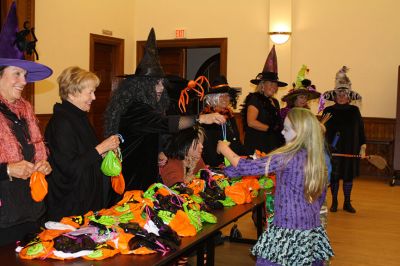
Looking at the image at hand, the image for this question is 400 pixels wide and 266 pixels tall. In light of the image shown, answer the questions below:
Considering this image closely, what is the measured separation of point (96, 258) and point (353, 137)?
15.7 feet

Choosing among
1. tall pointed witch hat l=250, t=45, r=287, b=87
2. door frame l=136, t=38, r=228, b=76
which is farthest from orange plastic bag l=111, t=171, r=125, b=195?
door frame l=136, t=38, r=228, b=76

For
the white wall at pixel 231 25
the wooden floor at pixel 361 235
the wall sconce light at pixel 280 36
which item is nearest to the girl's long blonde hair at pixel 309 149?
the wooden floor at pixel 361 235

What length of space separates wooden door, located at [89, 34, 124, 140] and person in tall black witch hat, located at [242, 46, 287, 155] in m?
4.36

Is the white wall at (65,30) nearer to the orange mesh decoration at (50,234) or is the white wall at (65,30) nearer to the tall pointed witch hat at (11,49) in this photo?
the tall pointed witch hat at (11,49)

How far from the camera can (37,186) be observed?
2402 millimetres

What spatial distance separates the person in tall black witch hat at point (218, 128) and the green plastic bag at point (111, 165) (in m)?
1.55

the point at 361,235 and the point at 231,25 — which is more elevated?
the point at 231,25

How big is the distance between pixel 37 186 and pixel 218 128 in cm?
231

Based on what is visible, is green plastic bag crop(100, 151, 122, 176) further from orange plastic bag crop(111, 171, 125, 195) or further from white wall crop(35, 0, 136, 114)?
white wall crop(35, 0, 136, 114)

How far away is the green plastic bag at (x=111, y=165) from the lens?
9.47 feet

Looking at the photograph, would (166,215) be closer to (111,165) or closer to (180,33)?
(111,165)

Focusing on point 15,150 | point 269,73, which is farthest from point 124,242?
point 269,73

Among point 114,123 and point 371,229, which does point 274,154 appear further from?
point 371,229

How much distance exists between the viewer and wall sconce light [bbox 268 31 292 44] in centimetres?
941
